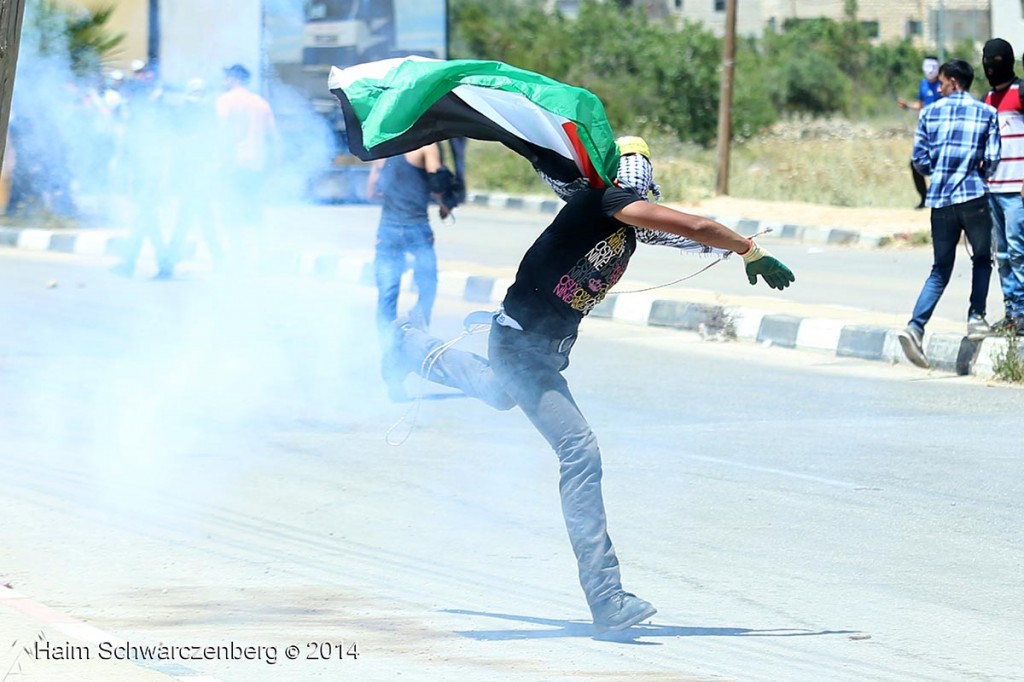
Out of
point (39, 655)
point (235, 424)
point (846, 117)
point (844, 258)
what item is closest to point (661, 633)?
point (39, 655)

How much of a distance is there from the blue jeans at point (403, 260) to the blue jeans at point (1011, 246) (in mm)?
3475

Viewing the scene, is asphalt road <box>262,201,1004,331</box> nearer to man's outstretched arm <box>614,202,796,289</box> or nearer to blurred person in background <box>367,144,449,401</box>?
blurred person in background <box>367,144,449,401</box>

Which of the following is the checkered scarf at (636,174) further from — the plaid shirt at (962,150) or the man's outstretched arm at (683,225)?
the plaid shirt at (962,150)

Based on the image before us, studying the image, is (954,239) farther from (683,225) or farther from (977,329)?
(683,225)

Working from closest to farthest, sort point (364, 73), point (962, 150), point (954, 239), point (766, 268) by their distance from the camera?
point (766, 268), point (364, 73), point (962, 150), point (954, 239)

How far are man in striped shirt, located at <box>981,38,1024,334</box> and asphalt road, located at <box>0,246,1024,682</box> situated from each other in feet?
2.17

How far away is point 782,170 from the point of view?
27812 mm

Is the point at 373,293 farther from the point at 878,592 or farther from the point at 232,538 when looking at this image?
the point at 878,592

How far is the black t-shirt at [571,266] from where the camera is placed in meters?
5.18

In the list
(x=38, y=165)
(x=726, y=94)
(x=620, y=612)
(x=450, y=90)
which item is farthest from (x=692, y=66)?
(x=620, y=612)

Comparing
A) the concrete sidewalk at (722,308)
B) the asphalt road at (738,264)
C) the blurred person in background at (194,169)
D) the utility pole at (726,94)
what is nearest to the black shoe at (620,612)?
the concrete sidewalk at (722,308)

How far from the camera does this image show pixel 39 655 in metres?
4.62

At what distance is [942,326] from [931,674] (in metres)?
7.48

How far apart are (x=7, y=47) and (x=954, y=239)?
274 inches
